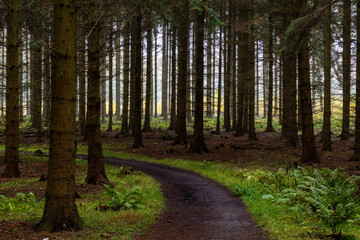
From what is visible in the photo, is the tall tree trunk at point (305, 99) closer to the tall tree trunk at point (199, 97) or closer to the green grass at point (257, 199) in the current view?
the green grass at point (257, 199)

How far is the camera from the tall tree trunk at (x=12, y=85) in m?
11.5

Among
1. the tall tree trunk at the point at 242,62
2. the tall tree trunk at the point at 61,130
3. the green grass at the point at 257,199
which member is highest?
Answer: the tall tree trunk at the point at 242,62

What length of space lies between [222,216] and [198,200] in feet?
6.05

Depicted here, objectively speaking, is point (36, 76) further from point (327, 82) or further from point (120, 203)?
point (327, 82)

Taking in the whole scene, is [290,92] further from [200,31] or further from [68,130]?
[68,130]

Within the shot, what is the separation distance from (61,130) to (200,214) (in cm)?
451

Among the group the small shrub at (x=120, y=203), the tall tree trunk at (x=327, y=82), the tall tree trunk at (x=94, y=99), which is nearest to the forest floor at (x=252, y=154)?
the tall tree trunk at (x=327, y=82)

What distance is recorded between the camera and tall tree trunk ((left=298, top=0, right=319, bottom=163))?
14086mm

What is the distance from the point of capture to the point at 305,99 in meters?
14.2

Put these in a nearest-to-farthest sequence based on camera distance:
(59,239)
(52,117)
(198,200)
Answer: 1. (59,239)
2. (52,117)
3. (198,200)

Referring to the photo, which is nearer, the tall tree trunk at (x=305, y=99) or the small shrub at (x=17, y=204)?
the small shrub at (x=17, y=204)

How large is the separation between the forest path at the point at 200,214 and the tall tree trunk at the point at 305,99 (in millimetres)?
5186

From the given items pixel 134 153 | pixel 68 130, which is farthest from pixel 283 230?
pixel 134 153

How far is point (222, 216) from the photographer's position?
812cm
